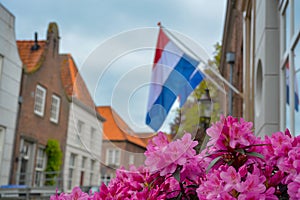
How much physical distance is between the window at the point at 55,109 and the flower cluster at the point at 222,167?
2037 centimetres

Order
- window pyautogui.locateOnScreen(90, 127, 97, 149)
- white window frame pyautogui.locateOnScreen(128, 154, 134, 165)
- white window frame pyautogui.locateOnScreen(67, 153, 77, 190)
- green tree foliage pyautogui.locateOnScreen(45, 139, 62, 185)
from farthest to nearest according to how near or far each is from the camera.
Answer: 1. white window frame pyautogui.locateOnScreen(67, 153, 77, 190)
2. green tree foliage pyautogui.locateOnScreen(45, 139, 62, 185)
3. window pyautogui.locateOnScreen(90, 127, 97, 149)
4. white window frame pyautogui.locateOnScreen(128, 154, 134, 165)

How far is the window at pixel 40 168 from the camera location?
63.4ft

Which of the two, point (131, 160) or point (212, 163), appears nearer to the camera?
point (212, 163)

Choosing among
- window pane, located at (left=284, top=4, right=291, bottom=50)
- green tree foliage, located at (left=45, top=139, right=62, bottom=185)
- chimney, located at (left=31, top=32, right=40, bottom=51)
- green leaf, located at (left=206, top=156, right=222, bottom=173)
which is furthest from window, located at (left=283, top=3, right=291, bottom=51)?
chimney, located at (left=31, top=32, right=40, bottom=51)

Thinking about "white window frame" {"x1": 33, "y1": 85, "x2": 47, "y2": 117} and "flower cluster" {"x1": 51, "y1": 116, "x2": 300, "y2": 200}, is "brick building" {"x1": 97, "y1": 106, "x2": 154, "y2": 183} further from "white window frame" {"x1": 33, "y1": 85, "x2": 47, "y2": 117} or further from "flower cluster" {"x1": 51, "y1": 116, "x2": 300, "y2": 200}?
"white window frame" {"x1": 33, "y1": 85, "x2": 47, "y2": 117}

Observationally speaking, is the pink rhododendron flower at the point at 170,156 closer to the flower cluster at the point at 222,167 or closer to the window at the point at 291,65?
the flower cluster at the point at 222,167

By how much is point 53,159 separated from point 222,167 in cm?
2009

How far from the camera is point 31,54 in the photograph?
20.2 m

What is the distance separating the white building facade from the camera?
15.7 metres

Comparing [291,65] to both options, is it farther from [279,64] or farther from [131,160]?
[131,160]

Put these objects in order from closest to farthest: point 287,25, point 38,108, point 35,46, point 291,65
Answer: point 291,65 → point 287,25 → point 38,108 → point 35,46

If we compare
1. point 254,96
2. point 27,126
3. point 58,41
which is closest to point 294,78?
point 254,96

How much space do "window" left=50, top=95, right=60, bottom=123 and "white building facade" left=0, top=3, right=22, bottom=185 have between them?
443 centimetres

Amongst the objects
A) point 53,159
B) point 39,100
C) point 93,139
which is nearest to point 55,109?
point 39,100
